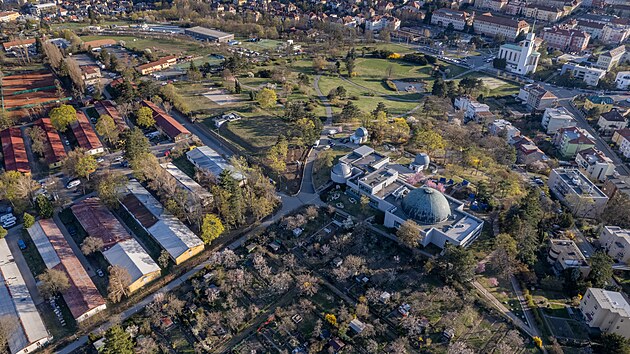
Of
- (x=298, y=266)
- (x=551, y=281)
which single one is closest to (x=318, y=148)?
(x=298, y=266)

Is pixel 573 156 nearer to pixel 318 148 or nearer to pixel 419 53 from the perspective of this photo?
pixel 318 148

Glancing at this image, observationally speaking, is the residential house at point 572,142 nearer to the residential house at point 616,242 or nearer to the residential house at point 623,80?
the residential house at point 616,242

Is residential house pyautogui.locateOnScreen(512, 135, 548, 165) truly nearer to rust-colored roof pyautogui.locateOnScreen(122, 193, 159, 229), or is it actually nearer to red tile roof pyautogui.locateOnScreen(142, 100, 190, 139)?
red tile roof pyautogui.locateOnScreen(142, 100, 190, 139)

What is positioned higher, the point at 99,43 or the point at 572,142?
the point at 99,43

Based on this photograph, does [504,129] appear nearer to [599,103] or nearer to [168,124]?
[599,103]

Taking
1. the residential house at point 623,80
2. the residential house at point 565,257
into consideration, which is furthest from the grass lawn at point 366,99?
the residential house at point 623,80

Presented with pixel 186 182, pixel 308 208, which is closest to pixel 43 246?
pixel 186 182

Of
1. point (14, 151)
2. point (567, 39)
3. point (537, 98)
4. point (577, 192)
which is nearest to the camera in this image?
point (577, 192)
